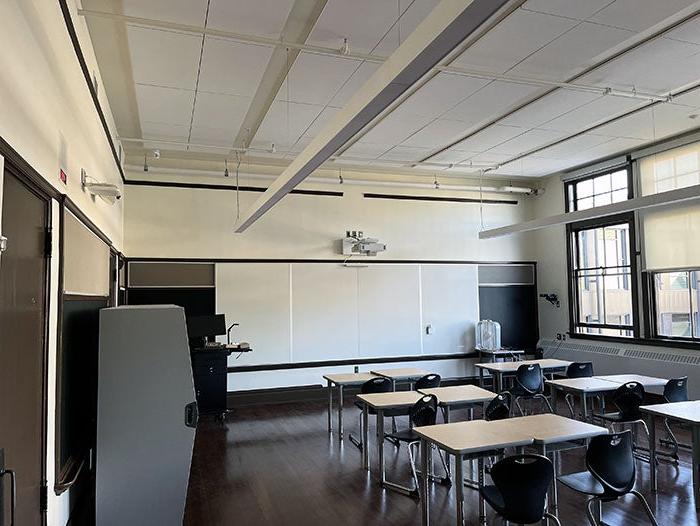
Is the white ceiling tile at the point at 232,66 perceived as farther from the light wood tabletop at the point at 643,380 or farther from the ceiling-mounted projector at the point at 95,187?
the light wood tabletop at the point at 643,380

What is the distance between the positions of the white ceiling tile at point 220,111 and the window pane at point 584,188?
6121 mm

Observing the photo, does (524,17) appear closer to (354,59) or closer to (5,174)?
(354,59)

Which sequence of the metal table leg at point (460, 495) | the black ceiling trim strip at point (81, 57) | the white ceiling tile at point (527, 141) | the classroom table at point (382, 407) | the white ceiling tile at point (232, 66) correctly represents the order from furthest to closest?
the white ceiling tile at point (527, 141) < the classroom table at point (382, 407) < the white ceiling tile at point (232, 66) < the metal table leg at point (460, 495) < the black ceiling trim strip at point (81, 57)

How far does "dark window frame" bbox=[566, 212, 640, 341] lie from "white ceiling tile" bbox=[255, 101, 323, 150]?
17.4ft

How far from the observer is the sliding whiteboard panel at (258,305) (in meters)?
8.08

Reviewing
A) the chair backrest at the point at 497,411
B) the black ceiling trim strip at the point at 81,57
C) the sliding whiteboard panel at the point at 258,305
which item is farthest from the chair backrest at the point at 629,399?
the black ceiling trim strip at the point at 81,57

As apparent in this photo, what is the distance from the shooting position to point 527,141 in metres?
7.44

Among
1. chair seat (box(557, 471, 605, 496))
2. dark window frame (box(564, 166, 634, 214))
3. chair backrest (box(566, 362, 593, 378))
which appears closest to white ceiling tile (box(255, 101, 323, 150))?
chair seat (box(557, 471, 605, 496))

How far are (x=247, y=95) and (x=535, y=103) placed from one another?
3.25 metres

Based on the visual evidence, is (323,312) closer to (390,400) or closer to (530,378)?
(530,378)

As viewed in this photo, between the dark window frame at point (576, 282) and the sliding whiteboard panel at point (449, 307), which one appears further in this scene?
the sliding whiteboard panel at point (449, 307)

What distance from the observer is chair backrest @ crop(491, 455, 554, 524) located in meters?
2.97

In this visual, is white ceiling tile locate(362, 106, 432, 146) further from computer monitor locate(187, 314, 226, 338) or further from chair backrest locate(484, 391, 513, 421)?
chair backrest locate(484, 391, 513, 421)

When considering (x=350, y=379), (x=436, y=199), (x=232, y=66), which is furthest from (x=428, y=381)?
(x=436, y=199)
